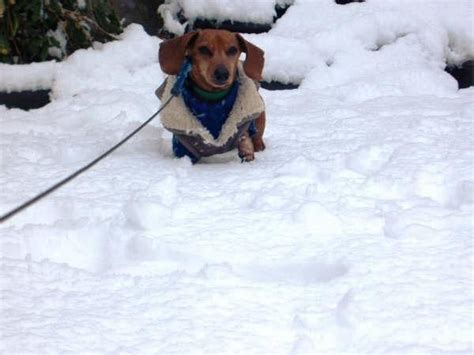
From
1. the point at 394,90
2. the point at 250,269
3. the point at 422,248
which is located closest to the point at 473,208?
the point at 422,248

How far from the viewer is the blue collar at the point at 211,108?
310cm

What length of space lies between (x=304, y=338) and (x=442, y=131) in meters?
1.97

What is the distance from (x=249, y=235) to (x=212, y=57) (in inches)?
38.4

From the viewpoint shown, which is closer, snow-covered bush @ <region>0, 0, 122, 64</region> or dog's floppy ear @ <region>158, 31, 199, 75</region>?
dog's floppy ear @ <region>158, 31, 199, 75</region>

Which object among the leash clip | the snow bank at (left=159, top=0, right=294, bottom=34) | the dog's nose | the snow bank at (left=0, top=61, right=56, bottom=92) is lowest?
the snow bank at (left=0, top=61, right=56, bottom=92)

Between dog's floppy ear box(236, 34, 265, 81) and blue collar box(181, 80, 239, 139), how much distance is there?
3.5 inches

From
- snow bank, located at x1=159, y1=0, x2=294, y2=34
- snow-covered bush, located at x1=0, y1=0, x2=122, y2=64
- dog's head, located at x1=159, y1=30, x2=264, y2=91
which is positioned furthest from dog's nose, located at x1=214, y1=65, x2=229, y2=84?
snow bank, located at x1=159, y1=0, x2=294, y2=34

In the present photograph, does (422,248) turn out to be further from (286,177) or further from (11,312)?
(11,312)

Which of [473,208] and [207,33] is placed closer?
[473,208]

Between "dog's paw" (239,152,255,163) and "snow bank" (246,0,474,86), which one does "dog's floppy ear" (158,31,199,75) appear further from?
"snow bank" (246,0,474,86)

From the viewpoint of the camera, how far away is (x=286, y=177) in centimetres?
275

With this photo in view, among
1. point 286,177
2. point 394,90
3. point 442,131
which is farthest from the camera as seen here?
point 394,90

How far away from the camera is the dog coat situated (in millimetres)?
3064

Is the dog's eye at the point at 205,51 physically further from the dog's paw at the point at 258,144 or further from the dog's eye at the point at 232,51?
the dog's paw at the point at 258,144
